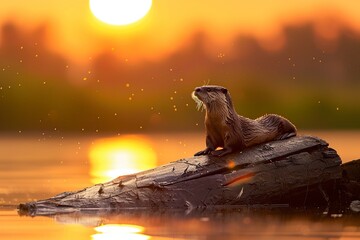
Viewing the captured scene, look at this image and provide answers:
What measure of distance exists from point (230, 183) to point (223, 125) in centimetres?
108

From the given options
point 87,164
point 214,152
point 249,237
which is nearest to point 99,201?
point 214,152

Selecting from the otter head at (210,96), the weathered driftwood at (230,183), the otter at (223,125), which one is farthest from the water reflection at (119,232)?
the otter head at (210,96)

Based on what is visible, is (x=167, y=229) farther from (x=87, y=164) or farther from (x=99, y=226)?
(x=87, y=164)

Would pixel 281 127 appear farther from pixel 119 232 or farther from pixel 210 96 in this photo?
pixel 119 232

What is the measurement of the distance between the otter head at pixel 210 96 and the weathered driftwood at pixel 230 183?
3.10 feet

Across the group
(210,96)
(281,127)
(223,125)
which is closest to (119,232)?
(223,125)

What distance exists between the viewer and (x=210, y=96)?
74.7 ft

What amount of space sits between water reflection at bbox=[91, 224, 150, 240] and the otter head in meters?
3.93

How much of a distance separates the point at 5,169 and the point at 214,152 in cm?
1424

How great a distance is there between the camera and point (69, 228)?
19.2 m

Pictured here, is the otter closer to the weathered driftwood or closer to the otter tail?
the weathered driftwood

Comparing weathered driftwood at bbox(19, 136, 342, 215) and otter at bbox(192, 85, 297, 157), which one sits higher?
otter at bbox(192, 85, 297, 157)

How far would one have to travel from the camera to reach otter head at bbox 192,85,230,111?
2277 cm

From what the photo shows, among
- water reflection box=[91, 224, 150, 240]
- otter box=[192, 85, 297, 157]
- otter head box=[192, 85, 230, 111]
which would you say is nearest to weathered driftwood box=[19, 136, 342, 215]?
otter box=[192, 85, 297, 157]
